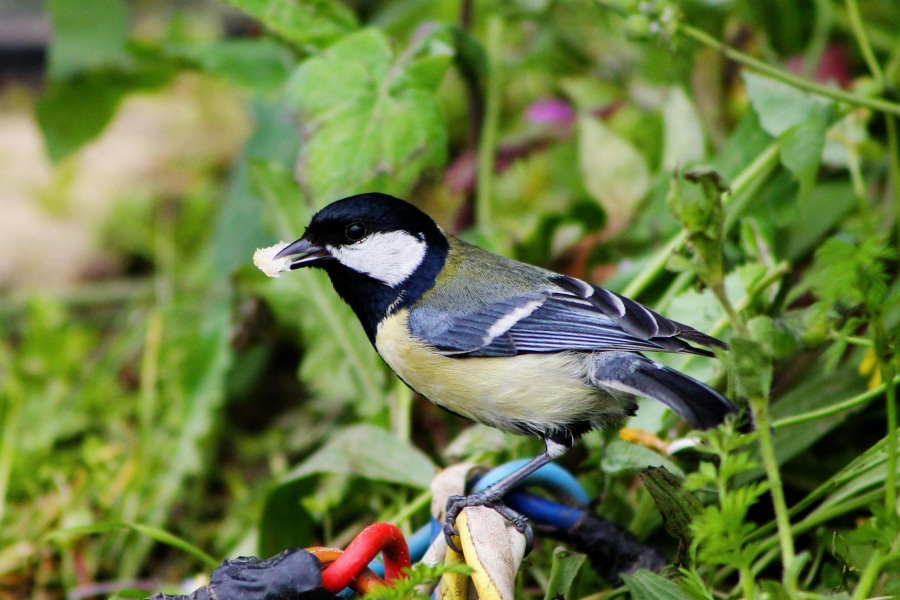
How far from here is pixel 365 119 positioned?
6.25 ft

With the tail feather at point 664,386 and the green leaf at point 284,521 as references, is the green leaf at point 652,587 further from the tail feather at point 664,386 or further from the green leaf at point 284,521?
the green leaf at point 284,521

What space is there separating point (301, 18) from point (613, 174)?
85 centimetres

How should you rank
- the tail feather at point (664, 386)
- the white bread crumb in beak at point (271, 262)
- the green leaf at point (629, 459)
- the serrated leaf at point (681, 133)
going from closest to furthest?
the tail feather at point (664, 386) → the green leaf at point (629, 459) → the white bread crumb in beak at point (271, 262) → the serrated leaf at point (681, 133)

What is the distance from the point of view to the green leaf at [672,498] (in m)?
1.23

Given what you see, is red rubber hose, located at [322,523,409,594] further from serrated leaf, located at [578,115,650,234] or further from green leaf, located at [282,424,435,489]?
serrated leaf, located at [578,115,650,234]

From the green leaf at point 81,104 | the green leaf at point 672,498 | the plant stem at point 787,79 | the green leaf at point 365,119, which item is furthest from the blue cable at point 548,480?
the green leaf at point 81,104

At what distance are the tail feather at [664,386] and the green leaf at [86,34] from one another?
5.88 feet

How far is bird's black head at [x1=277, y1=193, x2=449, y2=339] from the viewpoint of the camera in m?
1.59

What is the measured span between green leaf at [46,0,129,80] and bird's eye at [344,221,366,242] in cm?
133

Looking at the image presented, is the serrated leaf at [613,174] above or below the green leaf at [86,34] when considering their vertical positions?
below

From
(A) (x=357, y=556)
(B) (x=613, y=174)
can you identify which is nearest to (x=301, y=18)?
(B) (x=613, y=174)

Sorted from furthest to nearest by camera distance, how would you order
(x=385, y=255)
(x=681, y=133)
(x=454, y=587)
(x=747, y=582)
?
(x=681, y=133) < (x=385, y=255) < (x=454, y=587) < (x=747, y=582)

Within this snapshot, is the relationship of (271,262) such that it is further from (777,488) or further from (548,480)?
(777,488)

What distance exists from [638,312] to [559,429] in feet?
0.73
